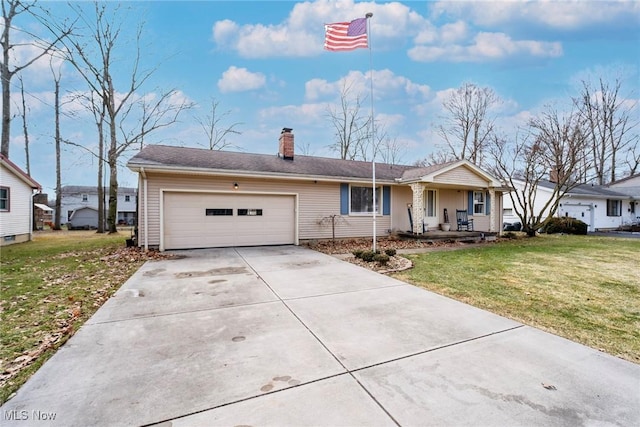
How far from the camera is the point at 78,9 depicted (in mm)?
14883

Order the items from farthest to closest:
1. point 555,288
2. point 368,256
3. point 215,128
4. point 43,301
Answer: point 215,128
point 368,256
point 555,288
point 43,301

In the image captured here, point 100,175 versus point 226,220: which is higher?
point 100,175

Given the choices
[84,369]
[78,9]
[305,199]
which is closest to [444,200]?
[305,199]

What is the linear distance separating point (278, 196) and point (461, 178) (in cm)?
845

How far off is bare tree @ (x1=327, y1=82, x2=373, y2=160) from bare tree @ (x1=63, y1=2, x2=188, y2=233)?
1263cm

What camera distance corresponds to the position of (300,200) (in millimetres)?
11680

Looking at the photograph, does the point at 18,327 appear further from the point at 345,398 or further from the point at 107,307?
the point at 345,398

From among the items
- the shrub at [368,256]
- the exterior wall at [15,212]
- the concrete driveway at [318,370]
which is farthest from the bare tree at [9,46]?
the shrub at [368,256]

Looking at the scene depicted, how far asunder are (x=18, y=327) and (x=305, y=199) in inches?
354

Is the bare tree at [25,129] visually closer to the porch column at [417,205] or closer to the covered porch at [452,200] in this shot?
the porch column at [417,205]

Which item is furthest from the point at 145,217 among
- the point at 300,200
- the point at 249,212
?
the point at 300,200

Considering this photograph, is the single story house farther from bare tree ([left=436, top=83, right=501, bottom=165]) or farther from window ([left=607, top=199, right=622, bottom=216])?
window ([left=607, top=199, right=622, bottom=216])

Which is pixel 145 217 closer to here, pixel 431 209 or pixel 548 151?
pixel 431 209

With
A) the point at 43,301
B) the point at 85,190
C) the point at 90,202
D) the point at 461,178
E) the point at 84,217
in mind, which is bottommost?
the point at 43,301
